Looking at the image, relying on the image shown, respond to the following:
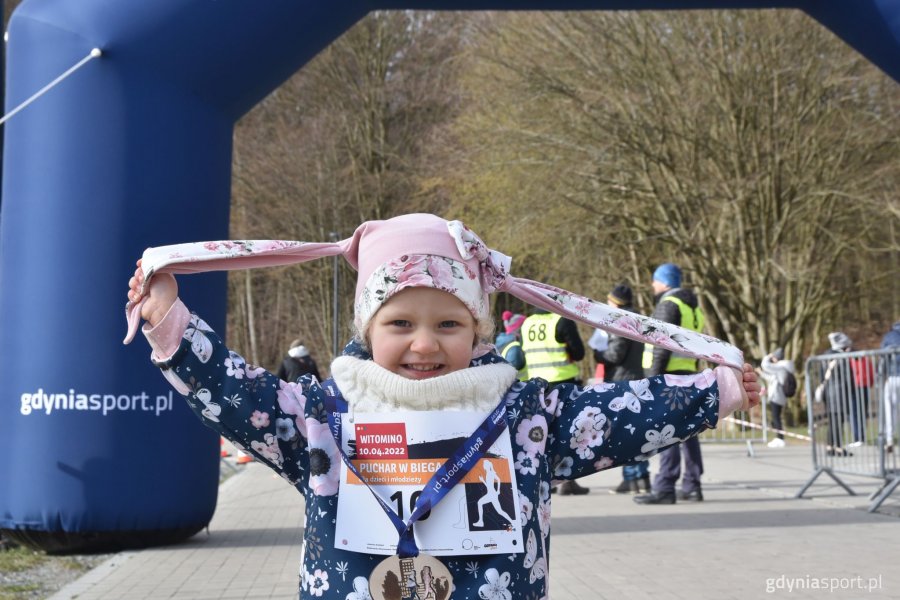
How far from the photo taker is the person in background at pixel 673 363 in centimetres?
927

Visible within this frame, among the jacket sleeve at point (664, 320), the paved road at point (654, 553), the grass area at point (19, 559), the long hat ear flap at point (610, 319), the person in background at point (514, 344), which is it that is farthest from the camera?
the person in background at point (514, 344)

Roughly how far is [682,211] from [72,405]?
1848 centimetres

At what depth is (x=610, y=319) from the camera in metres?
3.14

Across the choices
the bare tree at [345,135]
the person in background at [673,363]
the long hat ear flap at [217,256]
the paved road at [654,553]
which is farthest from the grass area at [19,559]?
the bare tree at [345,135]

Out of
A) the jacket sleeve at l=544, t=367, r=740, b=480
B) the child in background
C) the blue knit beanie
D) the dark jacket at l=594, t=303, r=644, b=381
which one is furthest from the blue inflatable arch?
the jacket sleeve at l=544, t=367, r=740, b=480

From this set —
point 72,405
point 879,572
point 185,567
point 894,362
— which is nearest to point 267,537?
point 185,567

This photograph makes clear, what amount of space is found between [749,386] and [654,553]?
4.59 m

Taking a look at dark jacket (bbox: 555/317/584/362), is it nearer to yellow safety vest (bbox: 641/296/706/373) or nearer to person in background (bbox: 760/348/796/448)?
yellow safety vest (bbox: 641/296/706/373)

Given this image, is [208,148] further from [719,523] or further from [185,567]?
[719,523]

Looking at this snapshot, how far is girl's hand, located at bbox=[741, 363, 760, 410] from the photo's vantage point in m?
2.93

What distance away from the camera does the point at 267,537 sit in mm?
8398

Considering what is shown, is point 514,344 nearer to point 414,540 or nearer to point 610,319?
point 610,319

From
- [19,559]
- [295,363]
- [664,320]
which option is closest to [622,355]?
[664,320]

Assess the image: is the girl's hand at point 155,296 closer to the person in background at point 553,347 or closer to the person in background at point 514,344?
the person in background at point 553,347
